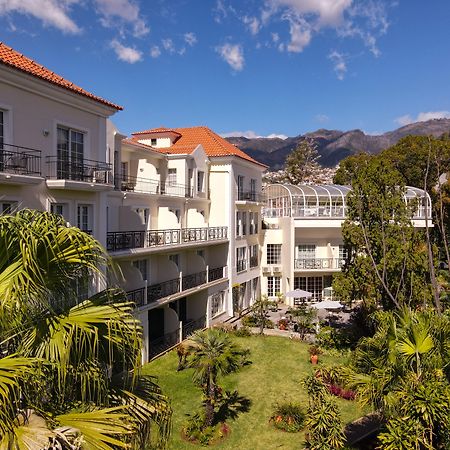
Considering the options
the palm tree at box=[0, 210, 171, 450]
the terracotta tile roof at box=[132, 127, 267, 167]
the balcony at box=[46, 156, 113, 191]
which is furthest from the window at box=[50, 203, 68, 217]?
the terracotta tile roof at box=[132, 127, 267, 167]

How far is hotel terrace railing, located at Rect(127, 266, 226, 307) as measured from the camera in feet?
69.8

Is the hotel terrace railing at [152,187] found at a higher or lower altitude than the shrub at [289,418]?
higher

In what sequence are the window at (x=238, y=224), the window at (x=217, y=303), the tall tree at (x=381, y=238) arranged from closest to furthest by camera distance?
the tall tree at (x=381, y=238), the window at (x=217, y=303), the window at (x=238, y=224)

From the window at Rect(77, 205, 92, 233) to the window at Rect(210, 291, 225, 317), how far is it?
13.6 meters

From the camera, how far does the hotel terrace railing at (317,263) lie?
→ 36531 mm

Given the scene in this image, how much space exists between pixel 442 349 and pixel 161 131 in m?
26.4

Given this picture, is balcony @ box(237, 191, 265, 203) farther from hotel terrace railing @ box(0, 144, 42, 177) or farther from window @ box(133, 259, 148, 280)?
hotel terrace railing @ box(0, 144, 42, 177)

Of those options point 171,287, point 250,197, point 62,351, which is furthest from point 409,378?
point 250,197

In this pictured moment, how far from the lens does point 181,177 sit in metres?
28.7

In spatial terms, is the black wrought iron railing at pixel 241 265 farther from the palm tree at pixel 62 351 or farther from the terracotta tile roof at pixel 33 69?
the palm tree at pixel 62 351

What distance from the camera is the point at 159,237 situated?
2330 cm

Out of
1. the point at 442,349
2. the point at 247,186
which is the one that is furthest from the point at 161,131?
the point at 442,349

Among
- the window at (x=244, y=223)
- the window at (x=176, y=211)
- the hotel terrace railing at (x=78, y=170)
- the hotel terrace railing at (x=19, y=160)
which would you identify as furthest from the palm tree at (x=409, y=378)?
the window at (x=244, y=223)

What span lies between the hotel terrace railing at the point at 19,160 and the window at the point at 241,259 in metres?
20.3
